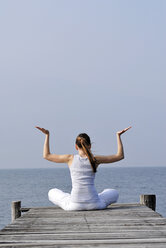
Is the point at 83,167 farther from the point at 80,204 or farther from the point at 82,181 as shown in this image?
the point at 80,204

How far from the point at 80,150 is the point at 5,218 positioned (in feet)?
83.6

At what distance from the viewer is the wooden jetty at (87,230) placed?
5586 mm

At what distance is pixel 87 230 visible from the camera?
650cm

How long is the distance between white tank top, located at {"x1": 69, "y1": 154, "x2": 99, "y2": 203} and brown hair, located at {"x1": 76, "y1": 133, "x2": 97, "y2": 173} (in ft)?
0.29

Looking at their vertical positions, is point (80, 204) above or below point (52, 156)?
below

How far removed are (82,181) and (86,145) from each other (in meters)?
0.65

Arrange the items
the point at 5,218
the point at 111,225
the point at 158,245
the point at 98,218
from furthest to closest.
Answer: the point at 5,218 < the point at 98,218 < the point at 111,225 < the point at 158,245

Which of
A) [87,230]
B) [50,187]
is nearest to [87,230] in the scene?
[87,230]

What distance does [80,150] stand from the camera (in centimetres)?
870

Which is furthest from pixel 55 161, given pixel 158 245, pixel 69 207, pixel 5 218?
pixel 5 218

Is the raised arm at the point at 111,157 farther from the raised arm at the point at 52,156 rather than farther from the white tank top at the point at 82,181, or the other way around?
the raised arm at the point at 52,156

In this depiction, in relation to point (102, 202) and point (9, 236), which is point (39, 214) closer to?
point (102, 202)

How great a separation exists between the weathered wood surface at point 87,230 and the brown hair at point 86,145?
2.97ft

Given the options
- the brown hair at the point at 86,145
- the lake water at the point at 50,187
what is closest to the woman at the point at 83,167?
the brown hair at the point at 86,145
